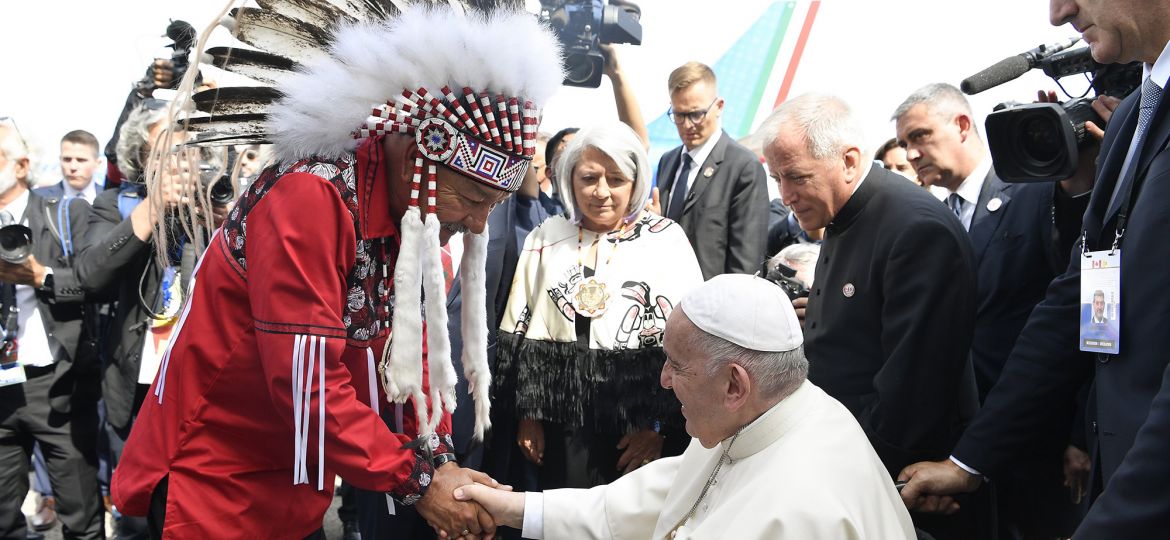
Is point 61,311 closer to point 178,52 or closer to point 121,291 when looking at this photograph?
point 121,291

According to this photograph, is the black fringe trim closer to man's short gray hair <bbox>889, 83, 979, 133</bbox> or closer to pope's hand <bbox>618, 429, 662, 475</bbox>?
pope's hand <bbox>618, 429, 662, 475</bbox>

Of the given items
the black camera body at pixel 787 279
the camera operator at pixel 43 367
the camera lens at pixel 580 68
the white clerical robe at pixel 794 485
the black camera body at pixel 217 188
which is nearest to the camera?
the white clerical robe at pixel 794 485

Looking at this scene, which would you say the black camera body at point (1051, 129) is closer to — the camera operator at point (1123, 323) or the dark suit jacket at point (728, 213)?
the camera operator at point (1123, 323)

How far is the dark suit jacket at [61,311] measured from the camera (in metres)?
4.26

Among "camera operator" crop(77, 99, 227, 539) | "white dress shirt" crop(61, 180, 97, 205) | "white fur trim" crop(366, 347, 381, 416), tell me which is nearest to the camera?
"white fur trim" crop(366, 347, 381, 416)

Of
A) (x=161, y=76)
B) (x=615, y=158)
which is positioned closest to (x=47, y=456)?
(x=161, y=76)

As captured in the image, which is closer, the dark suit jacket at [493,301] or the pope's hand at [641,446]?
the pope's hand at [641,446]

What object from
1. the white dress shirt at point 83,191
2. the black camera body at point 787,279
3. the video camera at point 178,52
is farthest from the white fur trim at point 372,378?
the white dress shirt at point 83,191

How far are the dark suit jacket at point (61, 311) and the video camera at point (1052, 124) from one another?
13.0ft

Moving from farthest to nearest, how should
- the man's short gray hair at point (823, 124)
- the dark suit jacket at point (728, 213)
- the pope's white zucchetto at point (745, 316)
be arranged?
the dark suit jacket at point (728, 213) → the man's short gray hair at point (823, 124) → the pope's white zucchetto at point (745, 316)

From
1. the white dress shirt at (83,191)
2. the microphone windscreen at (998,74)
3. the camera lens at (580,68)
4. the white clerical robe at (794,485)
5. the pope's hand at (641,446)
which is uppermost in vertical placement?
the camera lens at (580,68)

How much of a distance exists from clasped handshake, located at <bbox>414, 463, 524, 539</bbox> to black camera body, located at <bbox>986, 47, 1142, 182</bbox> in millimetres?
1845

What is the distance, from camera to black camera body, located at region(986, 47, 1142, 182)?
8.93 ft

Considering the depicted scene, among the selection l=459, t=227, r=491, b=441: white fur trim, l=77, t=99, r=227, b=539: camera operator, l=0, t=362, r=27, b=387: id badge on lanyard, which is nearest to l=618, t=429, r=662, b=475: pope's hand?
l=459, t=227, r=491, b=441: white fur trim
